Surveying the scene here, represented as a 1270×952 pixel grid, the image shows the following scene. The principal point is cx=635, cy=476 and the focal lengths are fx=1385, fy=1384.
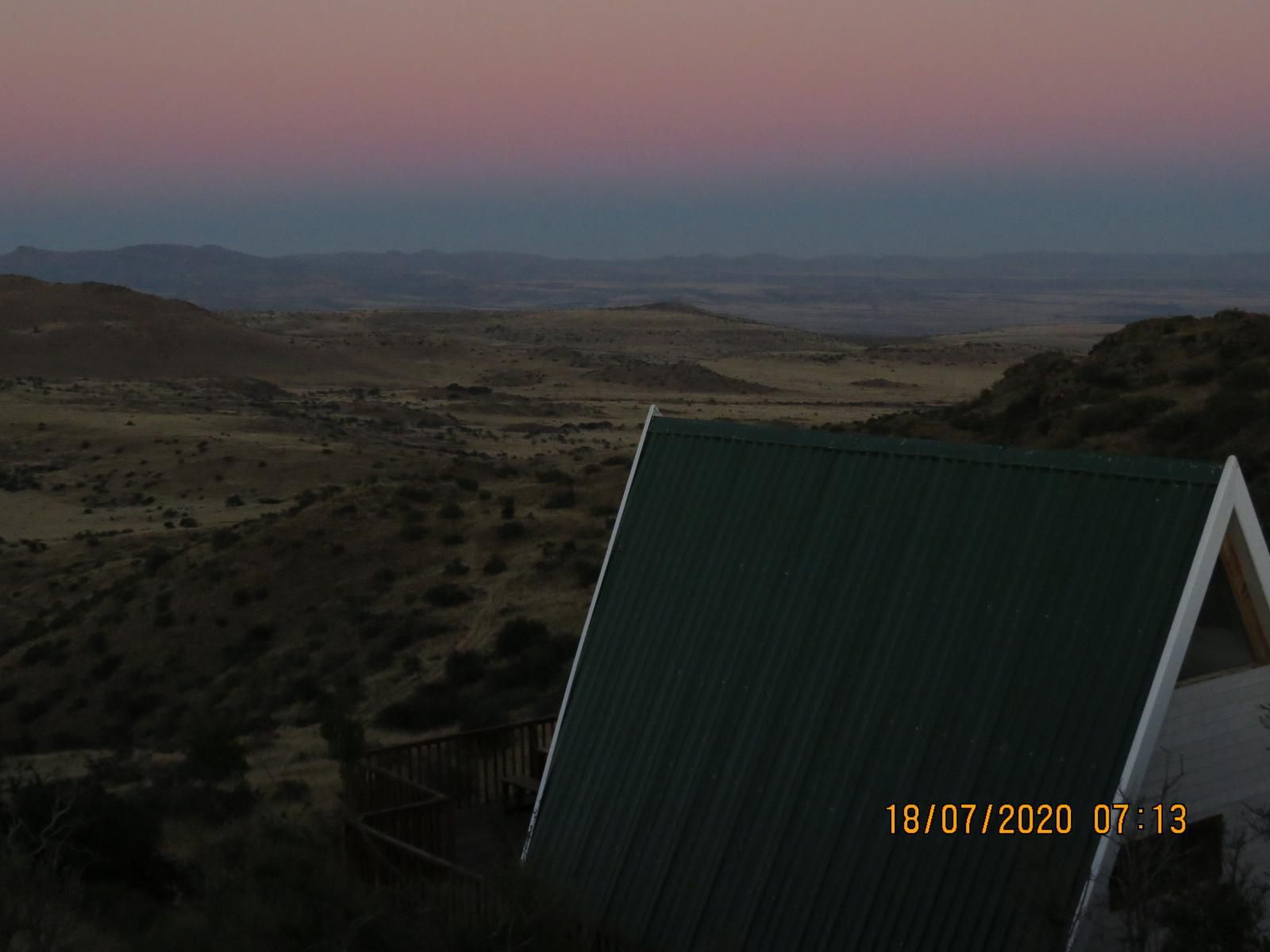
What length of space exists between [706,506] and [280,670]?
51.0 feet

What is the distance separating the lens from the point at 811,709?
9.36 metres

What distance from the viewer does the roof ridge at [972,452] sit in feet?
28.0

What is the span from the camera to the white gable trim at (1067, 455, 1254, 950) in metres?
7.72

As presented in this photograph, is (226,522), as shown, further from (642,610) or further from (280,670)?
(642,610)

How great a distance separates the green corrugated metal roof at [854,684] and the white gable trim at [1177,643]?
100 mm

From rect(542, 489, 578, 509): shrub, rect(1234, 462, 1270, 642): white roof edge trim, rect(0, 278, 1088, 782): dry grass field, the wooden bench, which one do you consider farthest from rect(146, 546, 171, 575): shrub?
rect(1234, 462, 1270, 642): white roof edge trim

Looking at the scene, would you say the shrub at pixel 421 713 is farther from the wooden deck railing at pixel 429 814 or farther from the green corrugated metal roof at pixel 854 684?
the green corrugated metal roof at pixel 854 684

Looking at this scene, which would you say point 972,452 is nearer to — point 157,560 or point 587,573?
point 587,573

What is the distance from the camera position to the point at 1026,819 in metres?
8.10

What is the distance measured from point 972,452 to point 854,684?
181 cm

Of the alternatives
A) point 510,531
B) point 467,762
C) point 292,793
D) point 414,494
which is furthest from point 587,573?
point 467,762

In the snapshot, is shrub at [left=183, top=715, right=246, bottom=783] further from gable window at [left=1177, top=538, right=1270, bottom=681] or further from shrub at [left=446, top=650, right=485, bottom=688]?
gable window at [left=1177, top=538, right=1270, bottom=681]

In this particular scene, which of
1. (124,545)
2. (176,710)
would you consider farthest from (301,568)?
(124,545)

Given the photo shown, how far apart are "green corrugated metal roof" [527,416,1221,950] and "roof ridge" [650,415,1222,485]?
0.07 ft
